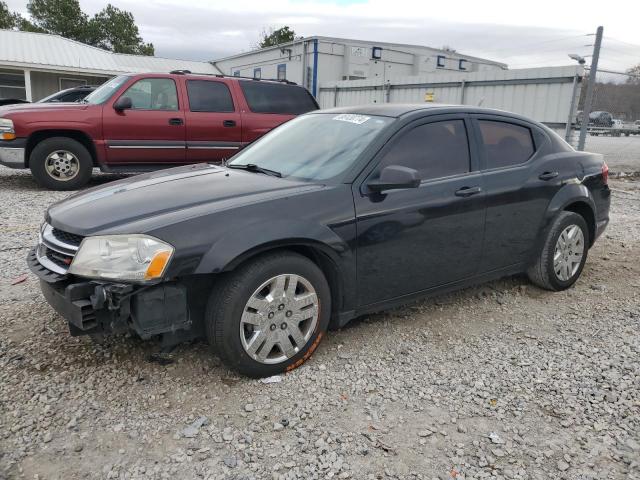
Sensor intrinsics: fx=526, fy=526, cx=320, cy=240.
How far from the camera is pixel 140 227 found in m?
2.75

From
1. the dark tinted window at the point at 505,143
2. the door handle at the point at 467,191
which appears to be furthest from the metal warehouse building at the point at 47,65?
the door handle at the point at 467,191

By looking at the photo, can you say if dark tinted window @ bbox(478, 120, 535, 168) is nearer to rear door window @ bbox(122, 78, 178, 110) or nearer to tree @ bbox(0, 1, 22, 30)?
rear door window @ bbox(122, 78, 178, 110)

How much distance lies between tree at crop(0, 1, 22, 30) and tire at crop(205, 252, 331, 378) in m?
49.7

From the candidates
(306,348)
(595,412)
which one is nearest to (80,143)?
(306,348)

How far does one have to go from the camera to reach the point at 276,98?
30.3ft

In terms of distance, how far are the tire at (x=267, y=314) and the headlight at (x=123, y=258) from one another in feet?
1.18

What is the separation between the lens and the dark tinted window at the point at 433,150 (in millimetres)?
3541

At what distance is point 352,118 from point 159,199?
1558mm

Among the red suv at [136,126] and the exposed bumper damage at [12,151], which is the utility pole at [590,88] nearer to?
the red suv at [136,126]

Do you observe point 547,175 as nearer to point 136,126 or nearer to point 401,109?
point 401,109

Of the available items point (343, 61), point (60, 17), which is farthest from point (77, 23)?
point (343, 61)

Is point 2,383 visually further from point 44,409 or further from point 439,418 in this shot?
point 439,418

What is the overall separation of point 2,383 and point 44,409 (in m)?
0.41

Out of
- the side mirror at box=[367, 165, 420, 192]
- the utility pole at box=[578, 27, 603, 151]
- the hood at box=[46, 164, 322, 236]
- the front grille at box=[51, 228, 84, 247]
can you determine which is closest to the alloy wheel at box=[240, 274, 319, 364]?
the hood at box=[46, 164, 322, 236]
